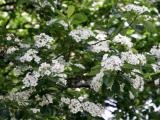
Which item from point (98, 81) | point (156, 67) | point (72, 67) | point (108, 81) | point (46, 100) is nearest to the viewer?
point (108, 81)

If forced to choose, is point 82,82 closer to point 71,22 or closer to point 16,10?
point 71,22

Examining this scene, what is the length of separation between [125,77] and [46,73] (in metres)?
0.61

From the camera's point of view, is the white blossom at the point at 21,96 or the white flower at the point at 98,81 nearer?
the white flower at the point at 98,81

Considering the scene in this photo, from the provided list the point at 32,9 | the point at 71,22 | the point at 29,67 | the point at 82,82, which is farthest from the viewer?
the point at 32,9

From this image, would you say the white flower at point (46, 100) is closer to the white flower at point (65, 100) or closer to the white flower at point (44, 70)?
the white flower at point (65, 100)

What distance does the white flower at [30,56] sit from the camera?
368 cm

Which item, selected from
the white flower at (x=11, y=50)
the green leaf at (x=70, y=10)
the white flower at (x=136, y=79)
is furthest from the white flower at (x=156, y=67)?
the white flower at (x=11, y=50)

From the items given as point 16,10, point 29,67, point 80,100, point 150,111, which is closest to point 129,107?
point 150,111

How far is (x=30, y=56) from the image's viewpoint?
3699mm

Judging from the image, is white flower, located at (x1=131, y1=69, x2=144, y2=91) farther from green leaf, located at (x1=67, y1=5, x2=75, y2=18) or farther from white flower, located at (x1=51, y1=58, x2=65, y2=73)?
green leaf, located at (x1=67, y1=5, x2=75, y2=18)

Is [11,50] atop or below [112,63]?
below

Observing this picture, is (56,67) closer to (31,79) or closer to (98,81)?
(31,79)

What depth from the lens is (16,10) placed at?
612 centimetres

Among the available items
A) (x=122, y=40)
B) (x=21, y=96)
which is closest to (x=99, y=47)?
(x=122, y=40)
